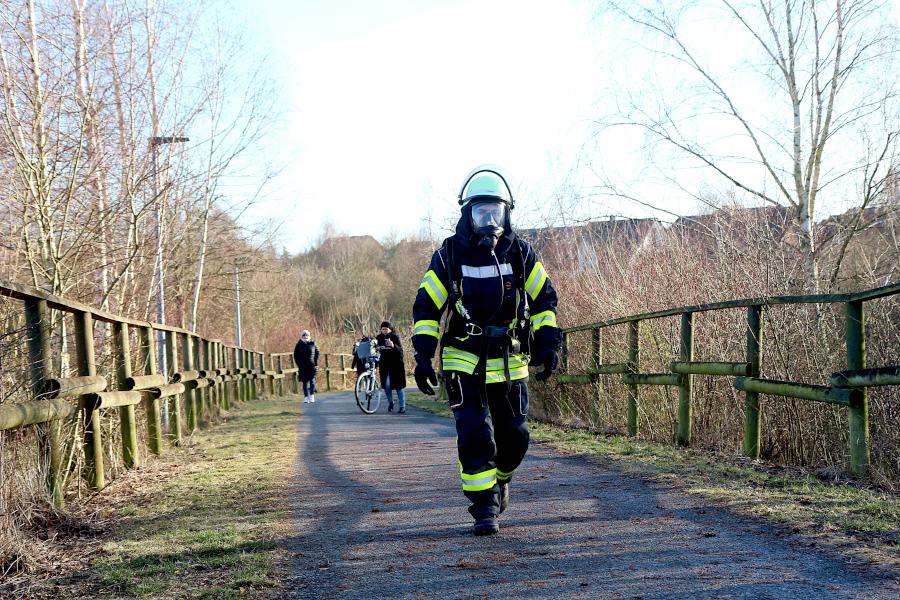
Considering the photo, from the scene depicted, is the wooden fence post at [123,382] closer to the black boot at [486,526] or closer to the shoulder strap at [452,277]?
the shoulder strap at [452,277]

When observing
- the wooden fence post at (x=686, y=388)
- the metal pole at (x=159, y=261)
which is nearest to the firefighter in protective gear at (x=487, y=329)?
the wooden fence post at (x=686, y=388)

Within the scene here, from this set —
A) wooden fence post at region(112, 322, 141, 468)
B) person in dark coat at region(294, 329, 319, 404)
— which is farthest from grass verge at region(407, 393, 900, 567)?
person in dark coat at region(294, 329, 319, 404)

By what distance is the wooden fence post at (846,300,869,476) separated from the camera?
5.38 m

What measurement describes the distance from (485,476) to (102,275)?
886 centimetres

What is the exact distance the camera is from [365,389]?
52.5 feet

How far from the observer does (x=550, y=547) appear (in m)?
4.09

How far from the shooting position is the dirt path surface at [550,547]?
133 inches

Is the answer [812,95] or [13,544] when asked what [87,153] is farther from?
[812,95]

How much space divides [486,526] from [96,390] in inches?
130

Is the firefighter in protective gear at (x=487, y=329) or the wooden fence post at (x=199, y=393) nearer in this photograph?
the firefighter in protective gear at (x=487, y=329)

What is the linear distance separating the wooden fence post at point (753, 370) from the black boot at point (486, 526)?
10.3 feet

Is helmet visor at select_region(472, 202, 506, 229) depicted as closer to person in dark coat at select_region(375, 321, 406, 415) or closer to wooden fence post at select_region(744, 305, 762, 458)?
wooden fence post at select_region(744, 305, 762, 458)

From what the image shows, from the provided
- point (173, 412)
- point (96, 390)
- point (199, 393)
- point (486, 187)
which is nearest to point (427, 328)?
point (486, 187)

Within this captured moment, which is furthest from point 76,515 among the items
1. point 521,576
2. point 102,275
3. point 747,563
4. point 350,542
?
point 102,275
